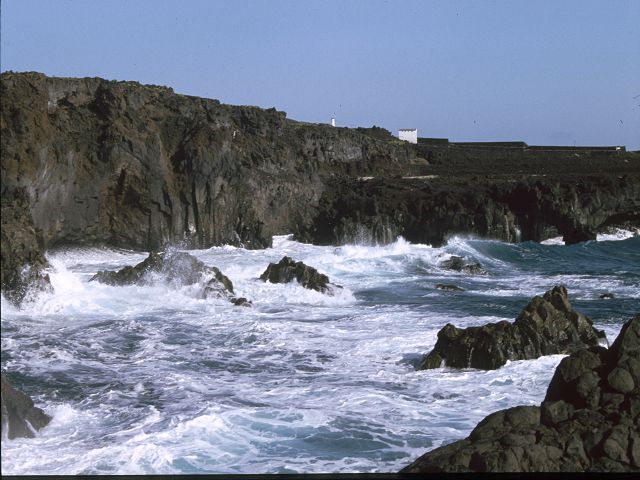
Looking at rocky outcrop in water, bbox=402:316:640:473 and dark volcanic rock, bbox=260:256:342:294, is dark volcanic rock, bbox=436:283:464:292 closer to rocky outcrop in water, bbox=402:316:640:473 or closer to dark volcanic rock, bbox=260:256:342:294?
dark volcanic rock, bbox=260:256:342:294

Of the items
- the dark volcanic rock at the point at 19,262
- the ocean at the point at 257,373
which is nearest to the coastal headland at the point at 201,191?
the dark volcanic rock at the point at 19,262

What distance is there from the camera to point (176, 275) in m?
19.7

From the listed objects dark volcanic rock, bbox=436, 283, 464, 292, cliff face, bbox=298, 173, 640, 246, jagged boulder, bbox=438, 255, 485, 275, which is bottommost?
dark volcanic rock, bbox=436, 283, 464, 292

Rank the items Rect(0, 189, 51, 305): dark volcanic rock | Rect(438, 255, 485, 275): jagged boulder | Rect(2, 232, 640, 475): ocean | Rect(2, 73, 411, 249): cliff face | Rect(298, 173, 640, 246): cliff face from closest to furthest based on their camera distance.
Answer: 1. Rect(2, 232, 640, 475): ocean
2. Rect(0, 189, 51, 305): dark volcanic rock
3. Rect(2, 73, 411, 249): cliff face
4. Rect(438, 255, 485, 275): jagged boulder
5. Rect(298, 173, 640, 246): cliff face

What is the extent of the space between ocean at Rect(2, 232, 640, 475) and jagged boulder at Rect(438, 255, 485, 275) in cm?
159

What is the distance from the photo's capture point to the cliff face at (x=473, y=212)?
33469 millimetres

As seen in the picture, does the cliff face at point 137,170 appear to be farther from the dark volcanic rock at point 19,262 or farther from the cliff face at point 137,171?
the dark volcanic rock at point 19,262

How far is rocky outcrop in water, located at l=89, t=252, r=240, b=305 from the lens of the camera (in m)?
19.5

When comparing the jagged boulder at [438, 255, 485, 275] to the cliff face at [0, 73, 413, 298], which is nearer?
the cliff face at [0, 73, 413, 298]

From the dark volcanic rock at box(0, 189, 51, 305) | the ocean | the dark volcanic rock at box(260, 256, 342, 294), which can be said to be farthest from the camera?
the dark volcanic rock at box(260, 256, 342, 294)

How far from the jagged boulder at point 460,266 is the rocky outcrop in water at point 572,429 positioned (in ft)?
58.4

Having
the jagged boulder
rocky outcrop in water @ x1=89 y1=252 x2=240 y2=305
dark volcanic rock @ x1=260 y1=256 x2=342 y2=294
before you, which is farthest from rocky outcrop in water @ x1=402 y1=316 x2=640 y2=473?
the jagged boulder

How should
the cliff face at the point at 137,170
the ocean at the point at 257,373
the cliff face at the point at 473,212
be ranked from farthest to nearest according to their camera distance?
the cliff face at the point at 473,212
the cliff face at the point at 137,170
the ocean at the point at 257,373

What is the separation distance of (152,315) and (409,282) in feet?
28.1
